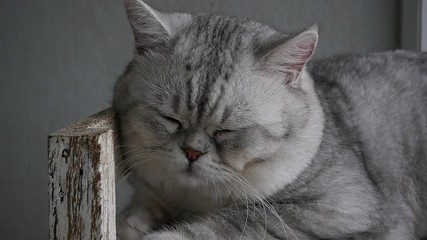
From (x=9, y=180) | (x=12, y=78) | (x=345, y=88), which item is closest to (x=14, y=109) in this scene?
(x=12, y=78)

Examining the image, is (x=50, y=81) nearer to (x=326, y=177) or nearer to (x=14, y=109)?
(x=14, y=109)

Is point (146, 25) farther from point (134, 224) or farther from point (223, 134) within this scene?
point (134, 224)

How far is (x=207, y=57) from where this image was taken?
1215mm

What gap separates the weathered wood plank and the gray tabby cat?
228 millimetres

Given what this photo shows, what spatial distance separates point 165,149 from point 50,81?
3.75ft

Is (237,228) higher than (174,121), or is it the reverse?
(174,121)

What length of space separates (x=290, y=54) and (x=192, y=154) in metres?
0.25

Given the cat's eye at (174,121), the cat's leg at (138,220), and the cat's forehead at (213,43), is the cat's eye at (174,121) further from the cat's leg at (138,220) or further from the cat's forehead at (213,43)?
the cat's leg at (138,220)

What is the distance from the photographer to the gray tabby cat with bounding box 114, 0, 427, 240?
1.17 meters

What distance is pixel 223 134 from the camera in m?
1.17

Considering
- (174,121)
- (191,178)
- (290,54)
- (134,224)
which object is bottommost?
(134,224)

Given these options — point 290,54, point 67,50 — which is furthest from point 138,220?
point 67,50

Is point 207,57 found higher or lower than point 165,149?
higher

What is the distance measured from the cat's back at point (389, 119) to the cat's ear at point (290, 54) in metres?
0.22
